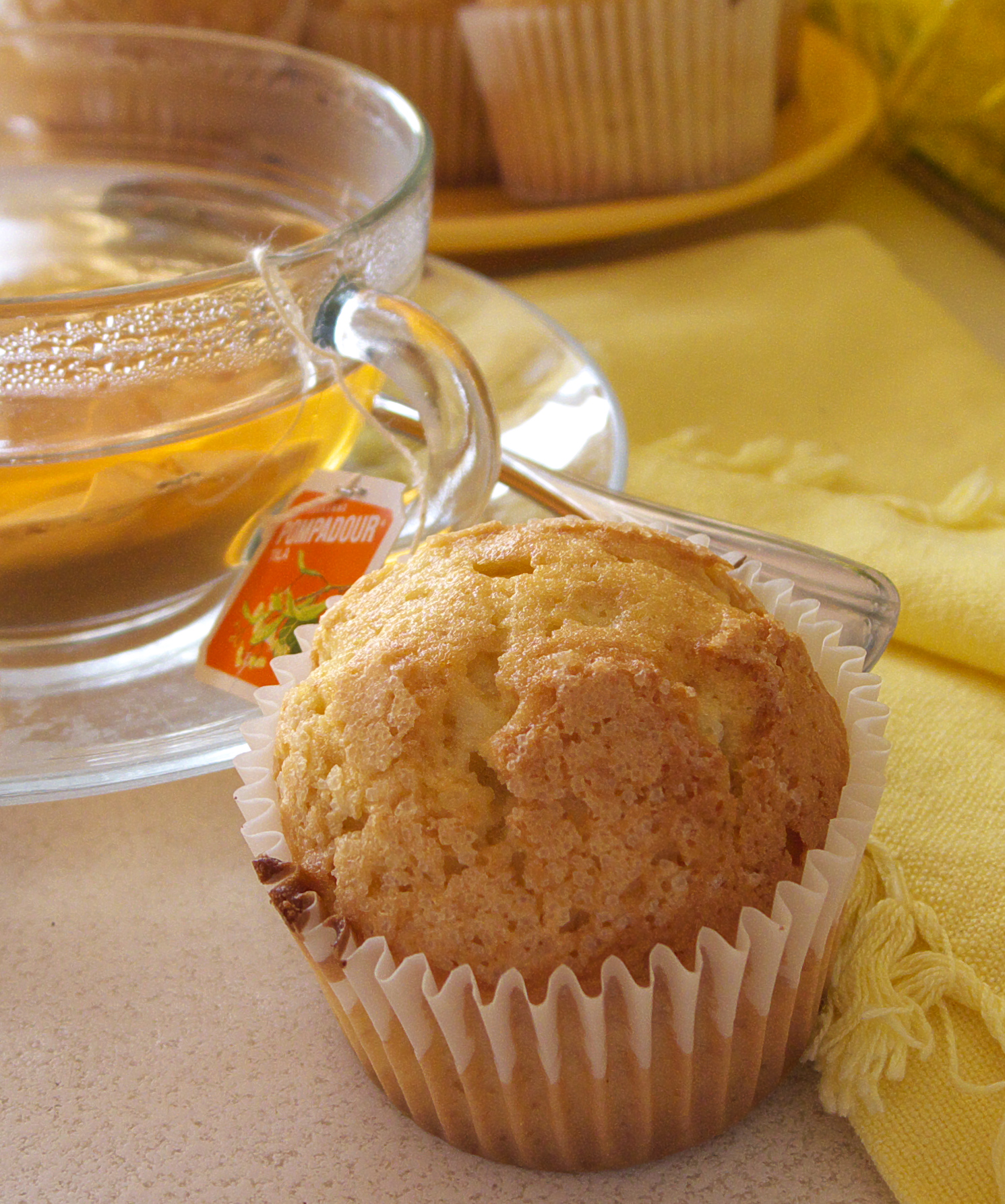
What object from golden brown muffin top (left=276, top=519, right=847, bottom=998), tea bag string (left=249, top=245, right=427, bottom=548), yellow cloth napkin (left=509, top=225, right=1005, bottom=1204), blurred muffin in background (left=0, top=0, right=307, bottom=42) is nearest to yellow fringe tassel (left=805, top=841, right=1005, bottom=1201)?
yellow cloth napkin (left=509, top=225, right=1005, bottom=1204)

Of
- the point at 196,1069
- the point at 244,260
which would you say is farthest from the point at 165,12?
the point at 196,1069

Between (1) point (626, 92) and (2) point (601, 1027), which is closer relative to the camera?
(2) point (601, 1027)

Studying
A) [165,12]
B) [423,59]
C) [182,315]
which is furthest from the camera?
[423,59]

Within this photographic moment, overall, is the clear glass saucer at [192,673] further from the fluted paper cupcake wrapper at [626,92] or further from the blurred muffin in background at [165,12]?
the blurred muffin in background at [165,12]

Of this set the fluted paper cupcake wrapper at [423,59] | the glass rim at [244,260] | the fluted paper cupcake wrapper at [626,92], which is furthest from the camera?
the fluted paper cupcake wrapper at [423,59]

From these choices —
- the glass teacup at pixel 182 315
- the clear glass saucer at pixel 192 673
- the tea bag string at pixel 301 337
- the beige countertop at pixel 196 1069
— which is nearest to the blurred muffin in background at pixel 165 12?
the glass teacup at pixel 182 315

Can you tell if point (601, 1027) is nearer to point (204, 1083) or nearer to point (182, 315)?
point (204, 1083)

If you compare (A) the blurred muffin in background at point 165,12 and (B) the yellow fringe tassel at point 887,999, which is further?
(A) the blurred muffin in background at point 165,12
